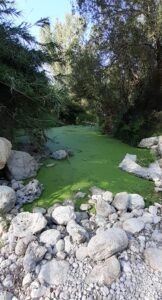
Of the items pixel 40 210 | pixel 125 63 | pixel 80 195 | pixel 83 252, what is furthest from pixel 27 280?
pixel 125 63

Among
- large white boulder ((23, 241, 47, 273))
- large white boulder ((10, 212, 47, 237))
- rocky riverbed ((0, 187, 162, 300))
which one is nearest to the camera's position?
rocky riverbed ((0, 187, 162, 300))

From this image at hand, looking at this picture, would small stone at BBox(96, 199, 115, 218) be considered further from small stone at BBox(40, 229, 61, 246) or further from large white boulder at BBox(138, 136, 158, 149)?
large white boulder at BBox(138, 136, 158, 149)

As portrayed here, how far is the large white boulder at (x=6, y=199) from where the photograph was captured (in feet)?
9.96

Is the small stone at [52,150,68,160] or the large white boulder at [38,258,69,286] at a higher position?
the small stone at [52,150,68,160]

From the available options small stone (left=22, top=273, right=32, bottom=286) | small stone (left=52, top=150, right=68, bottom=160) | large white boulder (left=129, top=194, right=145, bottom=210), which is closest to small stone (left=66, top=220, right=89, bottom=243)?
small stone (left=22, top=273, right=32, bottom=286)

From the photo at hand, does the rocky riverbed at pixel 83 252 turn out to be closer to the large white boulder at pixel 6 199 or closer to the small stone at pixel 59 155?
the large white boulder at pixel 6 199

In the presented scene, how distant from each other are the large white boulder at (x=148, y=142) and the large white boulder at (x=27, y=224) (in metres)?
3.03

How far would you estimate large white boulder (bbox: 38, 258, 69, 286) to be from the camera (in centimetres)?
242

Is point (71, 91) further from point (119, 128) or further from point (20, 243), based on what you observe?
point (20, 243)

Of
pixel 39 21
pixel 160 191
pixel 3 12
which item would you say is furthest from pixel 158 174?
Answer: pixel 3 12

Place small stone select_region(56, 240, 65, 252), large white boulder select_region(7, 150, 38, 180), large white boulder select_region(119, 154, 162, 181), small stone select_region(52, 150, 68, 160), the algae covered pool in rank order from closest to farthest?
small stone select_region(56, 240, 65, 252) < the algae covered pool < large white boulder select_region(7, 150, 38, 180) < large white boulder select_region(119, 154, 162, 181) < small stone select_region(52, 150, 68, 160)

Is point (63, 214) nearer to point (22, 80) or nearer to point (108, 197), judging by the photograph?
point (108, 197)

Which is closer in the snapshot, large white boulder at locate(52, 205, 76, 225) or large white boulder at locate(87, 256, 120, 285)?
large white boulder at locate(87, 256, 120, 285)

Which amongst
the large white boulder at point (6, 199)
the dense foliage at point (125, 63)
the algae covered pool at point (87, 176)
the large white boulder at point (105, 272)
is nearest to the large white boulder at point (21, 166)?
the algae covered pool at point (87, 176)
